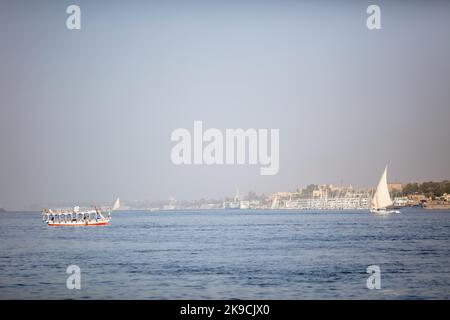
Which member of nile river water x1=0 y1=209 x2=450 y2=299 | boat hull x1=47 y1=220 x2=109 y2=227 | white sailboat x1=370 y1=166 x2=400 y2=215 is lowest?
boat hull x1=47 y1=220 x2=109 y2=227

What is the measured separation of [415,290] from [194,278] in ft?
16.1

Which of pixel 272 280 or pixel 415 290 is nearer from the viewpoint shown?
pixel 415 290

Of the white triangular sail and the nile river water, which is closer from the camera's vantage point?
the nile river water

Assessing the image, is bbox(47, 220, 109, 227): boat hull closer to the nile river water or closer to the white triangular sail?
the nile river water

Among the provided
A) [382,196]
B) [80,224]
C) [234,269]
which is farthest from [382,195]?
[234,269]

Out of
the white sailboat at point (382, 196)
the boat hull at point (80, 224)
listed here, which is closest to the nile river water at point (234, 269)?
the boat hull at point (80, 224)

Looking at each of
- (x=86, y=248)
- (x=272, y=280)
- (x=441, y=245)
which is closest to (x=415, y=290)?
→ (x=272, y=280)

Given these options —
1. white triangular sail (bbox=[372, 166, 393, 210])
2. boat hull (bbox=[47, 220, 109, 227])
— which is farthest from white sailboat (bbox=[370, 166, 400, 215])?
boat hull (bbox=[47, 220, 109, 227])

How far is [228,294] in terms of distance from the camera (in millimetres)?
14039

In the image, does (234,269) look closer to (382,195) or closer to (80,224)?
(80,224)

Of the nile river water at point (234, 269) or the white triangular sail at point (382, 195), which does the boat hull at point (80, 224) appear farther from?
the white triangular sail at point (382, 195)

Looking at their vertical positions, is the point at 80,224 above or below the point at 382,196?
Answer: below
